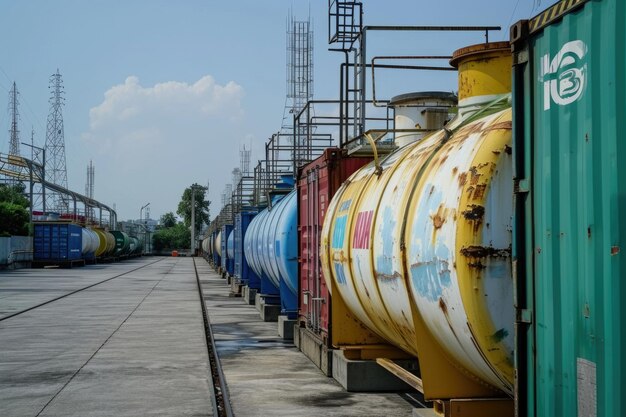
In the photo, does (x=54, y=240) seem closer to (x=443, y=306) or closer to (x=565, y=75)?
(x=443, y=306)

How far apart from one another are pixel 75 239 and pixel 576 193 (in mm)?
55579

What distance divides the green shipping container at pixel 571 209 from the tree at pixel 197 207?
531ft

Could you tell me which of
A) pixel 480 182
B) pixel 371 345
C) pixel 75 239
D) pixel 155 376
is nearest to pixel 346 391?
pixel 371 345

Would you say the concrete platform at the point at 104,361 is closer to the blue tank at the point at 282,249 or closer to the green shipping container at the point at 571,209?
the blue tank at the point at 282,249

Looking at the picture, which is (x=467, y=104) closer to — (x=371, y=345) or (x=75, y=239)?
(x=371, y=345)

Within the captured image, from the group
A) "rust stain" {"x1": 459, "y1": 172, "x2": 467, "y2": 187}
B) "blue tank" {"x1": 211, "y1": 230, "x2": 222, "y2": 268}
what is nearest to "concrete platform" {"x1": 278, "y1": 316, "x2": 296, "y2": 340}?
"rust stain" {"x1": 459, "y1": 172, "x2": 467, "y2": 187}

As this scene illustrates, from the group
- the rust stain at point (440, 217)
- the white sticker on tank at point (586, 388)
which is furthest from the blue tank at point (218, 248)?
the white sticker on tank at point (586, 388)

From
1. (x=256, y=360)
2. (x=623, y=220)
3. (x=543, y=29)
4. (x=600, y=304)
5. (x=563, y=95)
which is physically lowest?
(x=256, y=360)

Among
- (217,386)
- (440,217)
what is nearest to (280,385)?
(217,386)

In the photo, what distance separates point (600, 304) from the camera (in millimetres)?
3732

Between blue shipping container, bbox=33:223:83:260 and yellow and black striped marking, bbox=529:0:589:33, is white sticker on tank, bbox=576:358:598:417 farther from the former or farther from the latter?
blue shipping container, bbox=33:223:83:260

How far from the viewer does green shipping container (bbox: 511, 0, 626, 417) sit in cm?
363

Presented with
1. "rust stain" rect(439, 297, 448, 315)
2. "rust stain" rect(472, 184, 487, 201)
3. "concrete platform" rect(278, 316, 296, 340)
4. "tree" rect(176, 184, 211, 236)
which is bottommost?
"concrete platform" rect(278, 316, 296, 340)

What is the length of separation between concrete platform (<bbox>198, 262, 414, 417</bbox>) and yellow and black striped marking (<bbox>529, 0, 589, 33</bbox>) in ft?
16.7
